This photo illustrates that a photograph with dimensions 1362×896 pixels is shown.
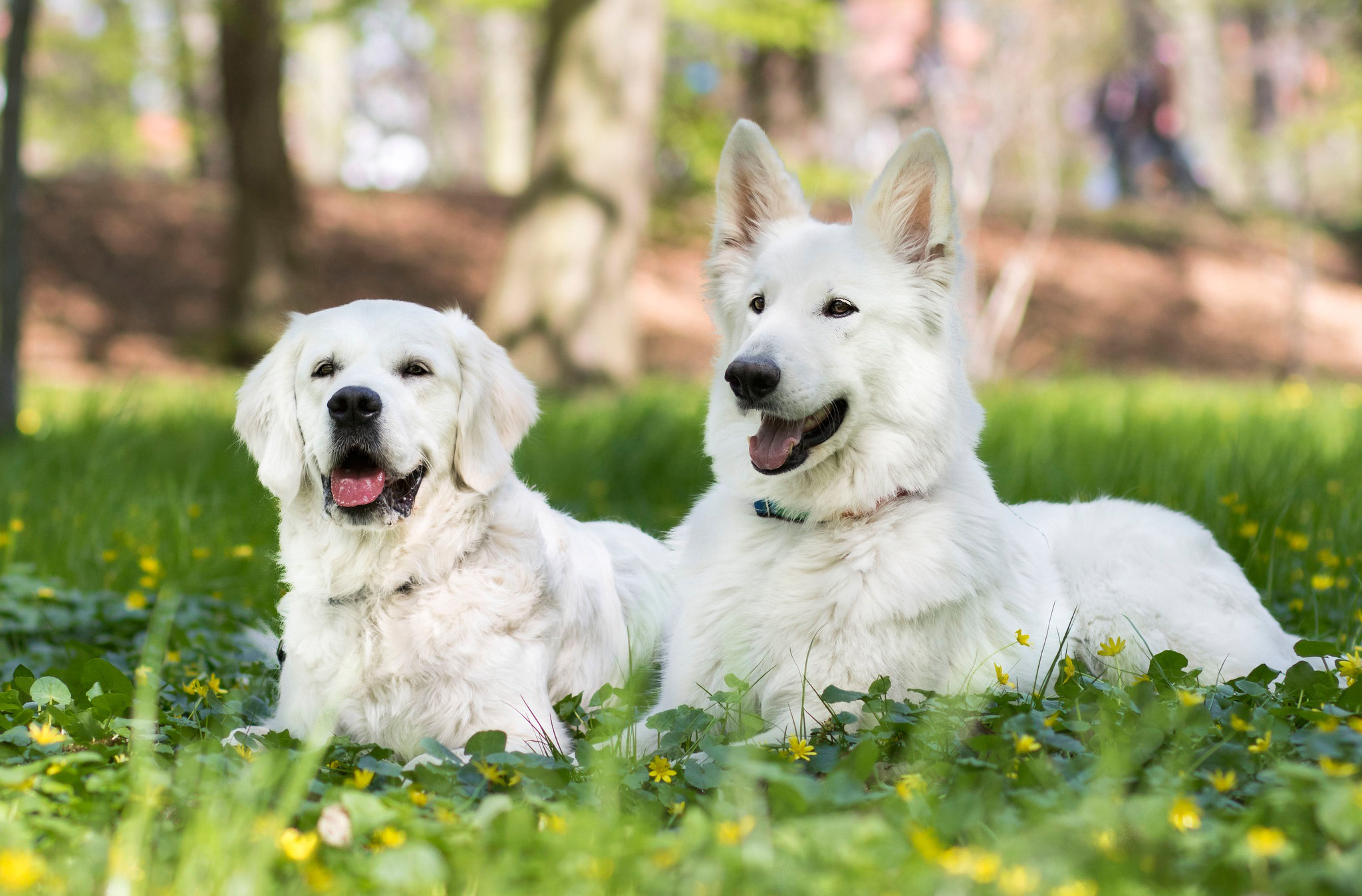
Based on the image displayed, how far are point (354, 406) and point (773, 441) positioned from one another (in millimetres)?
1167

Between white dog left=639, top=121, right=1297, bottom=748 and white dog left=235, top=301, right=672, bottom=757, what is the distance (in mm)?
456

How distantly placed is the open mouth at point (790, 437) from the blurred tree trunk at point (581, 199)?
7297 mm

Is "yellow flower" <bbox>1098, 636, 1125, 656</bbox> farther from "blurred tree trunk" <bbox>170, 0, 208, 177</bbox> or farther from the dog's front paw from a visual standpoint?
"blurred tree trunk" <bbox>170, 0, 208, 177</bbox>

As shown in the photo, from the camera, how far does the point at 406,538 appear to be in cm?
338

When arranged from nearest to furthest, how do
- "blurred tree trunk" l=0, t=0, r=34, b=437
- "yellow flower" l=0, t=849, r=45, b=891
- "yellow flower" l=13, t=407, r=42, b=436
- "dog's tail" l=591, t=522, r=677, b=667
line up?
"yellow flower" l=0, t=849, r=45, b=891
"dog's tail" l=591, t=522, r=677, b=667
"blurred tree trunk" l=0, t=0, r=34, b=437
"yellow flower" l=13, t=407, r=42, b=436

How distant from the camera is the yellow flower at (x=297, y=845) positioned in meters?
2.16

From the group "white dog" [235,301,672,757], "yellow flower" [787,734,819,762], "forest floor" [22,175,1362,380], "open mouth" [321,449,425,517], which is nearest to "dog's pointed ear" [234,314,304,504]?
"white dog" [235,301,672,757]

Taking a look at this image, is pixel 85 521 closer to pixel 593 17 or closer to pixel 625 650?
pixel 625 650

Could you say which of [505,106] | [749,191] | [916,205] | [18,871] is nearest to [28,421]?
[749,191]

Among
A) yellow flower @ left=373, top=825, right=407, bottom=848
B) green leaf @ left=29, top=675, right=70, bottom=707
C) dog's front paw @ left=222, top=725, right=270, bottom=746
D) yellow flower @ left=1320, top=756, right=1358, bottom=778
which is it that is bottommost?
dog's front paw @ left=222, top=725, right=270, bottom=746

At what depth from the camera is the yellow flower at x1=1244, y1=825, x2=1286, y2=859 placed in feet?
6.33

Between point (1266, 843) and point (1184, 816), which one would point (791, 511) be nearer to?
point (1184, 816)

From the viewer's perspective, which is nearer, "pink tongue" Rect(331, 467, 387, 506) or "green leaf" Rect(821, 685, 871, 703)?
"green leaf" Rect(821, 685, 871, 703)

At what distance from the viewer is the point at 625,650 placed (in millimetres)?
3887
